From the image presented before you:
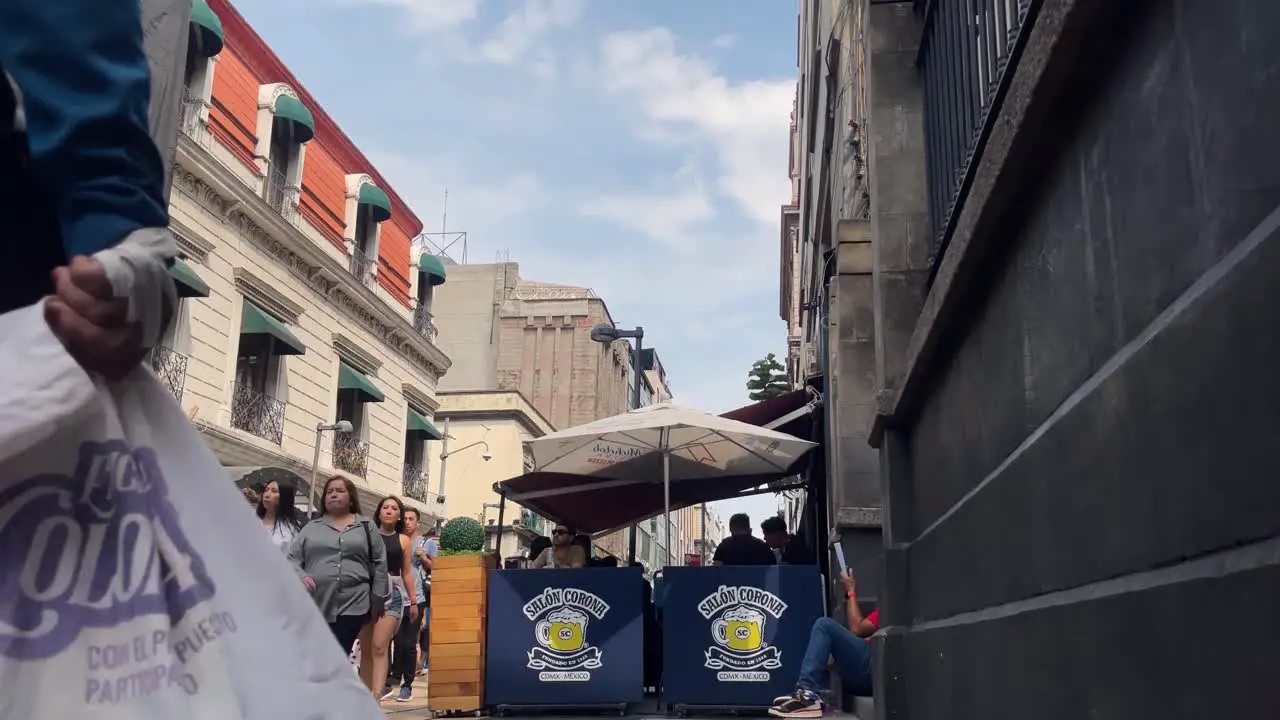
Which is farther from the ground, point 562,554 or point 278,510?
point 278,510

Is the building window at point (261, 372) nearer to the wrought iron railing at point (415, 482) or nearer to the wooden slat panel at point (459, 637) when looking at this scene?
the wrought iron railing at point (415, 482)

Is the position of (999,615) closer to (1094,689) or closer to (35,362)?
(1094,689)

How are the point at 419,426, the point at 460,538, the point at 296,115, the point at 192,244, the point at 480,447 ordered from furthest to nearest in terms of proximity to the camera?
1. the point at 480,447
2. the point at 419,426
3. the point at 296,115
4. the point at 192,244
5. the point at 460,538

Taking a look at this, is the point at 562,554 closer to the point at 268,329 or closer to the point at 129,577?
the point at 129,577

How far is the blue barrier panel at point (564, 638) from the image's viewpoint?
25.8ft

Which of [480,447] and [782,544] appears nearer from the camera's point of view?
[782,544]

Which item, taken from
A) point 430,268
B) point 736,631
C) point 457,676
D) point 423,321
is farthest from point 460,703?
point 430,268

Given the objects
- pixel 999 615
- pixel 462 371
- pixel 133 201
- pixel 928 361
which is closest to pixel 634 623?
pixel 928 361

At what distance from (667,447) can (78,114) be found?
839 cm

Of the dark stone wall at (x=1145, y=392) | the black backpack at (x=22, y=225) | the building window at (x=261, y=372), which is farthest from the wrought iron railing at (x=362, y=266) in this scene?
the black backpack at (x=22, y=225)

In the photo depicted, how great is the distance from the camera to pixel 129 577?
1495 millimetres

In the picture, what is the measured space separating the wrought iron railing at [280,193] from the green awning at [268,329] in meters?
2.47

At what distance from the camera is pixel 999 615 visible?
3.30 meters

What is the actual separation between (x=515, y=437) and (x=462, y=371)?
12.8 metres
